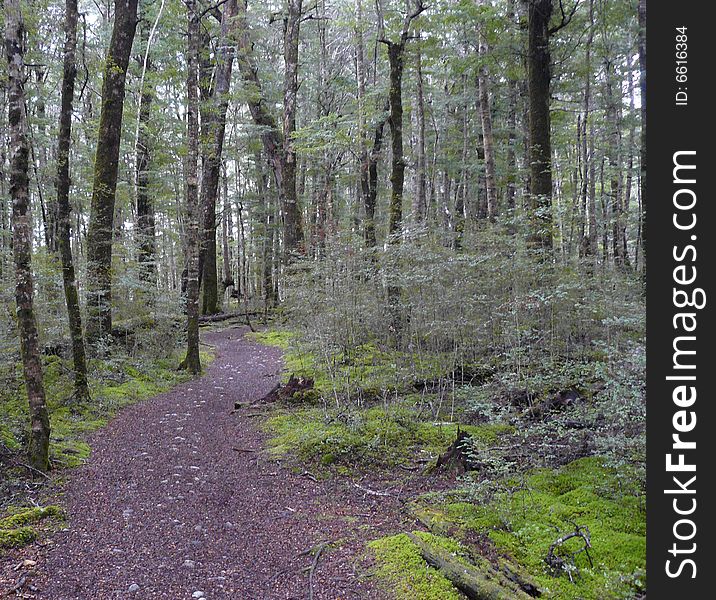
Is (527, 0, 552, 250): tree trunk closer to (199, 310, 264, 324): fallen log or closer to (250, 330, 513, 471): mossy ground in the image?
(250, 330, 513, 471): mossy ground

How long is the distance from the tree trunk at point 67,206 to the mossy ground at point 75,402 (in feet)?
1.24

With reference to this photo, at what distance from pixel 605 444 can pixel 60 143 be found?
27.7 feet

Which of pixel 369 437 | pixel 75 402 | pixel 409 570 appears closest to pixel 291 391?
pixel 369 437

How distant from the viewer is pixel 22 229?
16.3ft

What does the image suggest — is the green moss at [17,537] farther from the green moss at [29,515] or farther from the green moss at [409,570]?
the green moss at [409,570]

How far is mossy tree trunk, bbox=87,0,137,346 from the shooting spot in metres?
9.91

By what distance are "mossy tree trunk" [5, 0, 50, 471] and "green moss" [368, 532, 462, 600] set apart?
12.1 ft

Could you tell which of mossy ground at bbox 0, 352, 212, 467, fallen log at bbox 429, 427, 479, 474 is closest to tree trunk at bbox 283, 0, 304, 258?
mossy ground at bbox 0, 352, 212, 467

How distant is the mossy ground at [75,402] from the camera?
231 inches

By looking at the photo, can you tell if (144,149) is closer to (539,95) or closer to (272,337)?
(272,337)

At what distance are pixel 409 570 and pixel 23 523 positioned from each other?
3.24 m
